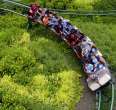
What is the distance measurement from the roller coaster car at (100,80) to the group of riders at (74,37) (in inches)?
8.9

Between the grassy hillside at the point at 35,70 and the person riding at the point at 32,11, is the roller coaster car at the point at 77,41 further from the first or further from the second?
the grassy hillside at the point at 35,70

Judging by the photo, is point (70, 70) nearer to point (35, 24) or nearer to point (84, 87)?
point (84, 87)

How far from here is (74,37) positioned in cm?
3195

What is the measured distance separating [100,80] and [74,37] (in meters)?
3.74

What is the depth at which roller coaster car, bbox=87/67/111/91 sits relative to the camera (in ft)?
96.5

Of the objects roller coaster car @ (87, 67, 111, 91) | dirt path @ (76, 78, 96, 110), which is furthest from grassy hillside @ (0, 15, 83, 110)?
roller coaster car @ (87, 67, 111, 91)

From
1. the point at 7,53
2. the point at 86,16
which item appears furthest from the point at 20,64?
the point at 86,16

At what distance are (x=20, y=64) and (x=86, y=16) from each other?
754cm

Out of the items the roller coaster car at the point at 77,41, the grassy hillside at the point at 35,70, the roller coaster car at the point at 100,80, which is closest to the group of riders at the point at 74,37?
the roller coaster car at the point at 77,41

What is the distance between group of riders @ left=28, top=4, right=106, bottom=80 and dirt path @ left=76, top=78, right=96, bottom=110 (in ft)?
2.78

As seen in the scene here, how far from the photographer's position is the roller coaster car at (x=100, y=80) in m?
29.4

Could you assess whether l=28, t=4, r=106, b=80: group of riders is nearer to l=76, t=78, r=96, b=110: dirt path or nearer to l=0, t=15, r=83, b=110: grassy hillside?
l=0, t=15, r=83, b=110: grassy hillside

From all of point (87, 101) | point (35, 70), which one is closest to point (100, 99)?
point (87, 101)

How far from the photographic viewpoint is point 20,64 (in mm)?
30078
